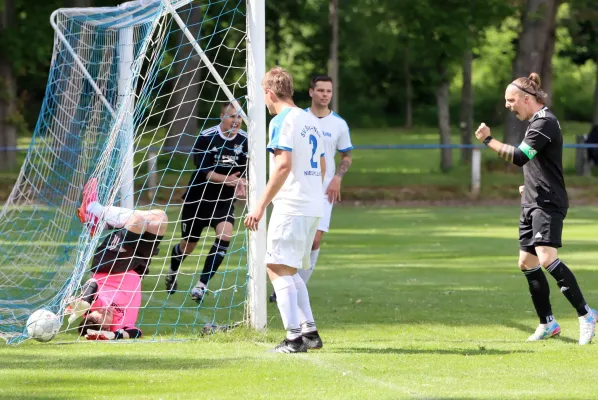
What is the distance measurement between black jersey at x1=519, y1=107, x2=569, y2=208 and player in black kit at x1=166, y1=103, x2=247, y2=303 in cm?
300

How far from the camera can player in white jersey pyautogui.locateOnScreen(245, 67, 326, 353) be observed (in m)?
7.91

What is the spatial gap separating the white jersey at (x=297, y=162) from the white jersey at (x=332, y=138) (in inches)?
116

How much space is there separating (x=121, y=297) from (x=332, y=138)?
9.21 feet

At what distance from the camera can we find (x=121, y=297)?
30.8ft

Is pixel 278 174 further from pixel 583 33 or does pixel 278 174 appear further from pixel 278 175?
pixel 583 33

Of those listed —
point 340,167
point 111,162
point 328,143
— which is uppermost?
point 328,143

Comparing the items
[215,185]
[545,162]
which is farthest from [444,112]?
[545,162]

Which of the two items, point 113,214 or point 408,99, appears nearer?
point 113,214

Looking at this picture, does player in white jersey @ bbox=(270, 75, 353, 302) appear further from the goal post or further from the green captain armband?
the green captain armband

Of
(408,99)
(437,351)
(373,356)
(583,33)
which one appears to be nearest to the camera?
(373,356)

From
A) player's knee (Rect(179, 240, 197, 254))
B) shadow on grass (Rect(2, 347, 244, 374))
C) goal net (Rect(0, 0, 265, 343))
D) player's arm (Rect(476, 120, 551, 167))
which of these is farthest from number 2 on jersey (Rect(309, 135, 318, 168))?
player's knee (Rect(179, 240, 197, 254))

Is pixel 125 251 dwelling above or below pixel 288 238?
below

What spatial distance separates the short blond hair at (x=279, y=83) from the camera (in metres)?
8.02

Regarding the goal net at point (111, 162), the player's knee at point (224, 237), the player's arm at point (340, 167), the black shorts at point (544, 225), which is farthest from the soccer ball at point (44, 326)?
the black shorts at point (544, 225)
